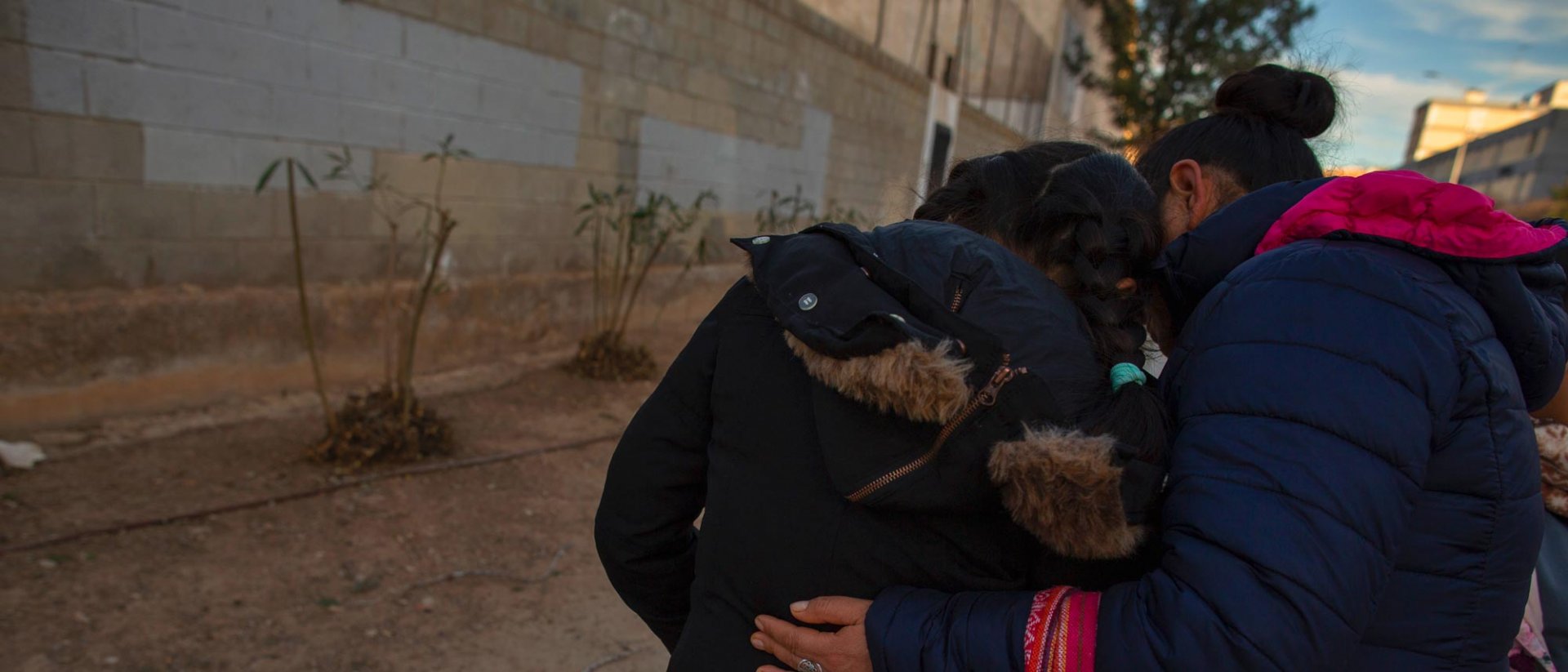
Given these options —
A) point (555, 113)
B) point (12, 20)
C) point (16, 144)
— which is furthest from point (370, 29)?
point (16, 144)

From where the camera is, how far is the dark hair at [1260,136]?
1560 mm

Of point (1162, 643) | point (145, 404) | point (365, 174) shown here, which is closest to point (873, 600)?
point (1162, 643)

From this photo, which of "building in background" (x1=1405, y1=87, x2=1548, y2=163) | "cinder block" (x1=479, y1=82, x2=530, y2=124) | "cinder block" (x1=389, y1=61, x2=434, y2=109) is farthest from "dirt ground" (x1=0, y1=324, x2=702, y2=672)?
"building in background" (x1=1405, y1=87, x2=1548, y2=163)

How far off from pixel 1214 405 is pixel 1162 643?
0.25 m

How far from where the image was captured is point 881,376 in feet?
2.93

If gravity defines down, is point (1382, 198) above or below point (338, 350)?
above

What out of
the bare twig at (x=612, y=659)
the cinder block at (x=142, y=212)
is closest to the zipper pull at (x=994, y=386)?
the bare twig at (x=612, y=659)

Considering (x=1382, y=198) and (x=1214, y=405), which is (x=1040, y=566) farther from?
(x=1382, y=198)

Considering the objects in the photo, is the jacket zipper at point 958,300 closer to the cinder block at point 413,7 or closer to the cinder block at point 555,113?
the cinder block at point 413,7

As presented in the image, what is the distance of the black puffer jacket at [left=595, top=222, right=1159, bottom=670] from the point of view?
0.92 metres

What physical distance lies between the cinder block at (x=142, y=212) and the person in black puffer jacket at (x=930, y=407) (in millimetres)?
3528

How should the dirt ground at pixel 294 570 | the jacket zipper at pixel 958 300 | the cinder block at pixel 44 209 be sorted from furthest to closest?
1. the cinder block at pixel 44 209
2. the dirt ground at pixel 294 570
3. the jacket zipper at pixel 958 300

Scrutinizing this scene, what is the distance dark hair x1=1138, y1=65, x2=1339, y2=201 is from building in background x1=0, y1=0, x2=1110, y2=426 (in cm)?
20

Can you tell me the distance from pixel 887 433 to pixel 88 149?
392cm
